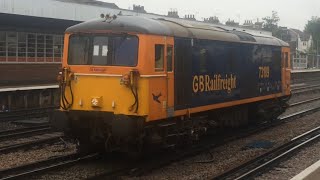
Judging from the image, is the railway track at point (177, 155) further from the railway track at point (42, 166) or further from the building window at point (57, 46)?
the building window at point (57, 46)

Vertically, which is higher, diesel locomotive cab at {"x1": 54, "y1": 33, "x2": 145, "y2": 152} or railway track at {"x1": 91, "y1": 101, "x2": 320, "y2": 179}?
diesel locomotive cab at {"x1": 54, "y1": 33, "x2": 145, "y2": 152}

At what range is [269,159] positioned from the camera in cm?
1073

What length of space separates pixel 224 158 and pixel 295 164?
1529 millimetres

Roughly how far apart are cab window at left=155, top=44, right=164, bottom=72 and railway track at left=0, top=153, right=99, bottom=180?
2451 mm

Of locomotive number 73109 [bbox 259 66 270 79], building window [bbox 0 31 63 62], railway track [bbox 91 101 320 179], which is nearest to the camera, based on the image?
railway track [bbox 91 101 320 179]

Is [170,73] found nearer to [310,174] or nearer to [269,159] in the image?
[269,159]

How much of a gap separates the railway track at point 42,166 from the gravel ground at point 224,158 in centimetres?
167

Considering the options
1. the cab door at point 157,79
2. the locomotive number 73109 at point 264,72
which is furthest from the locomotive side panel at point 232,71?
the cab door at point 157,79

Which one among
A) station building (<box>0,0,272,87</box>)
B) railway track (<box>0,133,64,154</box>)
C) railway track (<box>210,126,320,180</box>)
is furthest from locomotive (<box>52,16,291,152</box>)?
station building (<box>0,0,272,87</box>)

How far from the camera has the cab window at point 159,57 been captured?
9.40 metres

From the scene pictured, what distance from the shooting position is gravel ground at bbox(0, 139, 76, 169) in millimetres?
9758

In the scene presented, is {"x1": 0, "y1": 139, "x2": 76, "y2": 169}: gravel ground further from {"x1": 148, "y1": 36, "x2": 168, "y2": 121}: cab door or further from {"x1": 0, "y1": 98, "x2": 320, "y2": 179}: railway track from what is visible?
{"x1": 148, "y1": 36, "x2": 168, "y2": 121}: cab door

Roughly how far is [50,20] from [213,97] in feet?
53.5

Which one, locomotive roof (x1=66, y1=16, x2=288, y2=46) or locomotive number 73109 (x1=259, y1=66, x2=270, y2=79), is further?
locomotive number 73109 (x1=259, y1=66, x2=270, y2=79)
